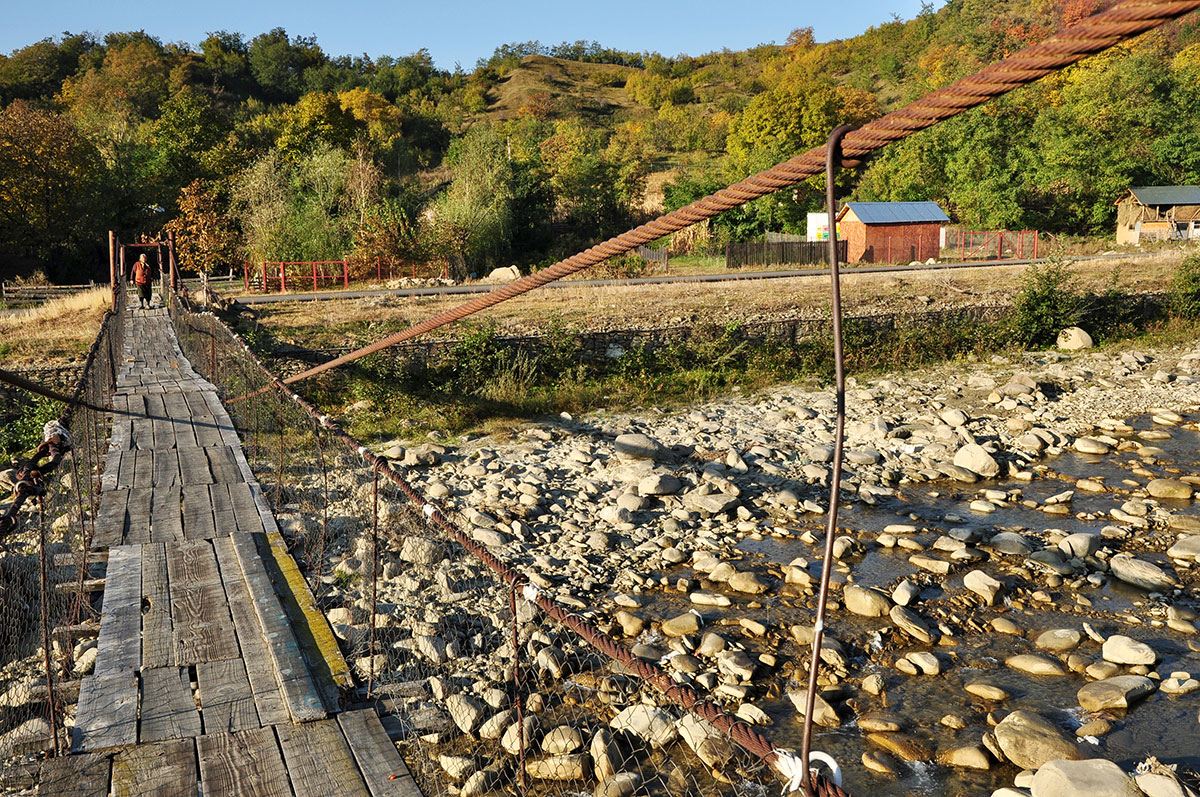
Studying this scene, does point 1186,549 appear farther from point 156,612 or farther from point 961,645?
point 156,612

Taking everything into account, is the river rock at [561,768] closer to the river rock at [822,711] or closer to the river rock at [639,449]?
the river rock at [822,711]

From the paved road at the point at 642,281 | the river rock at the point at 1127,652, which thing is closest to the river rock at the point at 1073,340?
the paved road at the point at 642,281

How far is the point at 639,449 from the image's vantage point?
12.1 meters

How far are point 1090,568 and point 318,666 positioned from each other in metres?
7.72

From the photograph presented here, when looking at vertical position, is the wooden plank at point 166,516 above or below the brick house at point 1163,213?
below

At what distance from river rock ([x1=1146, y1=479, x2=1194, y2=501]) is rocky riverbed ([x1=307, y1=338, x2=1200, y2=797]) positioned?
0.06 meters

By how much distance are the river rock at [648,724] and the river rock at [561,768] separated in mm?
415

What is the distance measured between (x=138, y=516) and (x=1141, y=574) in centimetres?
848

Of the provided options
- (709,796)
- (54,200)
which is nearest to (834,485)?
(709,796)

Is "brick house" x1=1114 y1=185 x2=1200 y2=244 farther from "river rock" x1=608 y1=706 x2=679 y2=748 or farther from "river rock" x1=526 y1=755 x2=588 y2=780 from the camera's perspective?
"river rock" x1=526 y1=755 x2=588 y2=780

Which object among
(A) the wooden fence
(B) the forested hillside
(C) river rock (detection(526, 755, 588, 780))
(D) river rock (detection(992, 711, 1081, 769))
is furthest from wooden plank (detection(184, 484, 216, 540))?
(A) the wooden fence

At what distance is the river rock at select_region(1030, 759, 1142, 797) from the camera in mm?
5047

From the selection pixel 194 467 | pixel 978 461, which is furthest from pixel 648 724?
pixel 978 461

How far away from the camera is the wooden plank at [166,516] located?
17.4 feet
